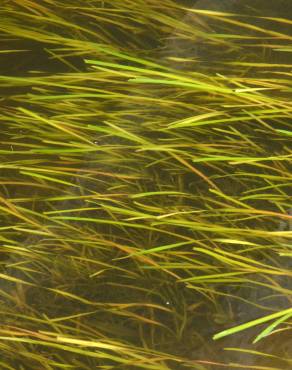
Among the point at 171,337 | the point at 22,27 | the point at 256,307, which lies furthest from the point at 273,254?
the point at 22,27

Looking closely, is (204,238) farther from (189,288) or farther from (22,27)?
(22,27)

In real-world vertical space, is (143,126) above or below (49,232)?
above

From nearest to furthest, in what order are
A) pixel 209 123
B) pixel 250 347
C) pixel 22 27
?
1. pixel 250 347
2. pixel 209 123
3. pixel 22 27

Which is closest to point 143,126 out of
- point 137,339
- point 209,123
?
point 209,123

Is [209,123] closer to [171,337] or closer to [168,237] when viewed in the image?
[168,237]

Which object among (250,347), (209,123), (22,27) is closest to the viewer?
(250,347)

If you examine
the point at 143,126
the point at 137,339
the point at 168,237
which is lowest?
the point at 137,339

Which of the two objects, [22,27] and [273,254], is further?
[22,27]
